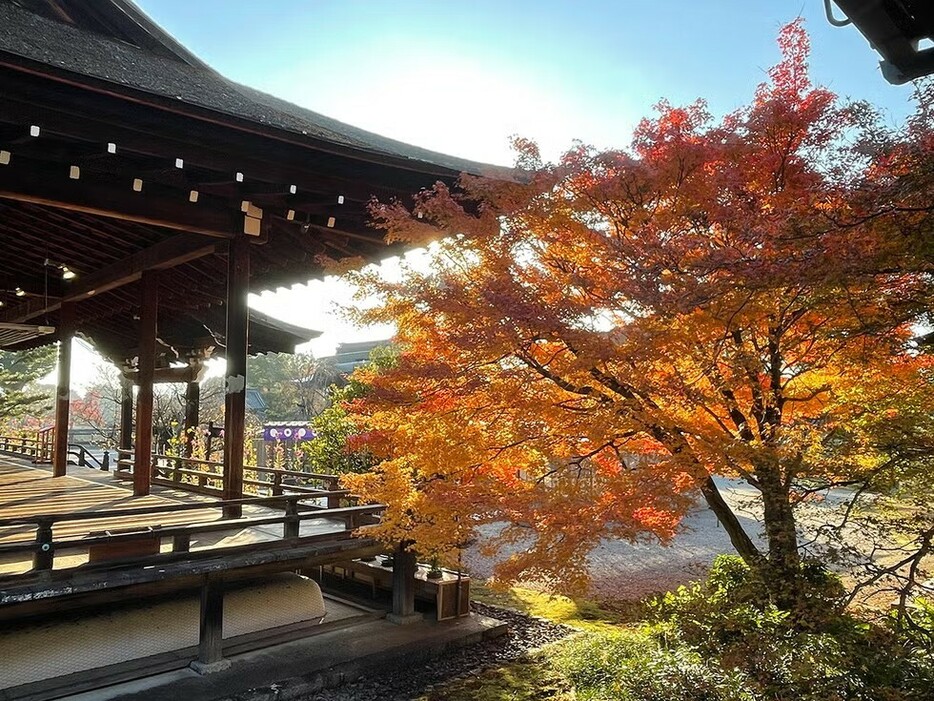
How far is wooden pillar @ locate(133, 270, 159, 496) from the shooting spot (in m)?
9.82

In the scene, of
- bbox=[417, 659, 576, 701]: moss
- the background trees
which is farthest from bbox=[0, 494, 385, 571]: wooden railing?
the background trees

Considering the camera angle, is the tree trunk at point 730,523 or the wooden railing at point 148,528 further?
the tree trunk at point 730,523

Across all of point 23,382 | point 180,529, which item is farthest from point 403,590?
point 23,382

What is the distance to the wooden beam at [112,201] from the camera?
6.19m

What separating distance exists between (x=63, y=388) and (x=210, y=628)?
27.0ft

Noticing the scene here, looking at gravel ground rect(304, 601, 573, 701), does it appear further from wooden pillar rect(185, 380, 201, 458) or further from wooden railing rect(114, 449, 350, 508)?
wooden pillar rect(185, 380, 201, 458)

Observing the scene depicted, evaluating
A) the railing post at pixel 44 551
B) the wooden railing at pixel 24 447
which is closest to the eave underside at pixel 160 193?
the railing post at pixel 44 551

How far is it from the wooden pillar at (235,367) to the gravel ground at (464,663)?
8.24 feet

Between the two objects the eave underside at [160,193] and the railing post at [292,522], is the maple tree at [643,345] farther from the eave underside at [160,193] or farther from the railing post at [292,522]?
the railing post at [292,522]

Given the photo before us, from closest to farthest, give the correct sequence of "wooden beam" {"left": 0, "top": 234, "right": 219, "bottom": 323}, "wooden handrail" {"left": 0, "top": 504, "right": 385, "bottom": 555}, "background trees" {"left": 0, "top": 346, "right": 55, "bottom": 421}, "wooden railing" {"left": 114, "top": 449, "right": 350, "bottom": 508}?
1. "wooden handrail" {"left": 0, "top": 504, "right": 385, "bottom": 555}
2. "wooden beam" {"left": 0, "top": 234, "right": 219, "bottom": 323}
3. "wooden railing" {"left": 114, "top": 449, "right": 350, "bottom": 508}
4. "background trees" {"left": 0, "top": 346, "right": 55, "bottom": 421}

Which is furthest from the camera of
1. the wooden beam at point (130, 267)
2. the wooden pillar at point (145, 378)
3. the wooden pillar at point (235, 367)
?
the wooden pillar at point (145, 378)

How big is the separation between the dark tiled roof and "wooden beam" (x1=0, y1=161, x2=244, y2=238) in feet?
3.77

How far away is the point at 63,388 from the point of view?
1288 cm

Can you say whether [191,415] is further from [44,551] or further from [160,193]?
[44,551]
